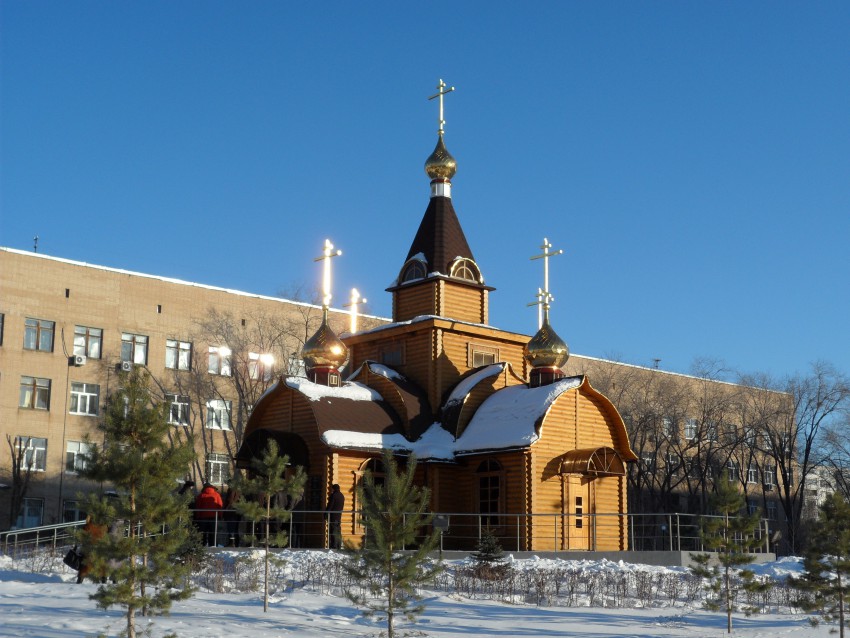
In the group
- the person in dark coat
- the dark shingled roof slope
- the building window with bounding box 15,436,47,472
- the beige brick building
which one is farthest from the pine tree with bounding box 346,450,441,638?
the building window with bounding box 15,436,47,472

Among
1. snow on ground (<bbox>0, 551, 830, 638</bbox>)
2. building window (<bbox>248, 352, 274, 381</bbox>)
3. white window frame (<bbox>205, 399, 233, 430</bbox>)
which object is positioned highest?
building window (<bbox>248, 352, 274, 381</bbox>)

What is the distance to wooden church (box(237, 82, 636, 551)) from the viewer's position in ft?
78.8

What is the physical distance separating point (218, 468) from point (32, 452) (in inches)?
257

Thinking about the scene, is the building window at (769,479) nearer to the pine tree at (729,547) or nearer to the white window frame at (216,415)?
the white window frame at (216,415)

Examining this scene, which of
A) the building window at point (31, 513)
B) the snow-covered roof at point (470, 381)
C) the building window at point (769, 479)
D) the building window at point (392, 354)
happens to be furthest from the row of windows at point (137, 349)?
the building window at point (769, 479)

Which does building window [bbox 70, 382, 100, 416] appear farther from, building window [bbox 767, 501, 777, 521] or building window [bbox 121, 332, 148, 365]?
building window [bbox 767, 501, 777, 521]

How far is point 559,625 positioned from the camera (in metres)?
14.6

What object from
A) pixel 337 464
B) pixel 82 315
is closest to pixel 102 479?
pixel 337 464

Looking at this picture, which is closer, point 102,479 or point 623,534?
point 102,479

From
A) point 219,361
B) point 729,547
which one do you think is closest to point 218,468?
point 219,361

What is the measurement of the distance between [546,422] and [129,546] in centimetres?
1415

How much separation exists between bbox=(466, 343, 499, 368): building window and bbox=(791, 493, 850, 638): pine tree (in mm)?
12457

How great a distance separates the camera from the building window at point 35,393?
3606 centimetres

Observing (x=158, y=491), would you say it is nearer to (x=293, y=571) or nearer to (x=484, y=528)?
(x=293, y=571)
